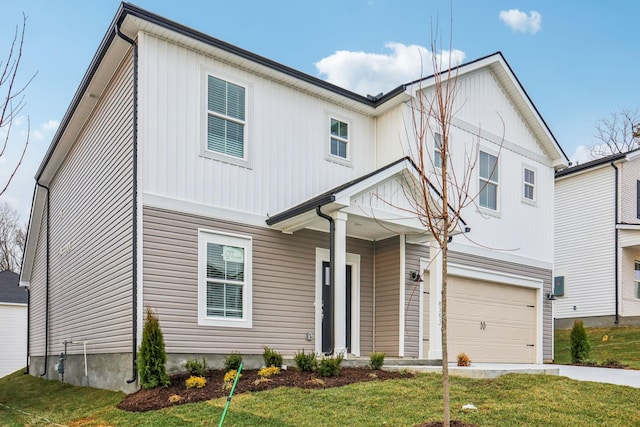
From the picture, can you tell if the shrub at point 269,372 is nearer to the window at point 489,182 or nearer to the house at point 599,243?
the window at point 489,182

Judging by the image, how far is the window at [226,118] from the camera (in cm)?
1102

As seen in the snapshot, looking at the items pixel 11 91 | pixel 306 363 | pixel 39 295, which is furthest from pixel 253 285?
pixel 39 295

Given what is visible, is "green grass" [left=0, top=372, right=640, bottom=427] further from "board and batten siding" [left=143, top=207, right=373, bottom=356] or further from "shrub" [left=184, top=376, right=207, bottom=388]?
"board and batten siding" [left=143, top=207, right=373, bottom=356]

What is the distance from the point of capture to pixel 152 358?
905 centimetres

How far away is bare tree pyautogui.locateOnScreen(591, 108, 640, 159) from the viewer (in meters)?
34.9

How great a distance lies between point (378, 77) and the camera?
26781 mm

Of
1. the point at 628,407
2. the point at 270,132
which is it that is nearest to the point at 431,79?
the point at 270,132

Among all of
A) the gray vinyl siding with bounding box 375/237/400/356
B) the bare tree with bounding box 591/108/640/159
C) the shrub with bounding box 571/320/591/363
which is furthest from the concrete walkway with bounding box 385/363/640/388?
the bare tree with bounding box 591/108/640/159

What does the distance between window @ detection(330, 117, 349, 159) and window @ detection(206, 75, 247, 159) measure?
237 centimetres

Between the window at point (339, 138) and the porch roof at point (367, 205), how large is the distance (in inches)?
75.2

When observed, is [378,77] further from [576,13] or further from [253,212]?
[253,212]

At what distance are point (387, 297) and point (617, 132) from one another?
29308 millimetres

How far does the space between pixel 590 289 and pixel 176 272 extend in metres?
17.0

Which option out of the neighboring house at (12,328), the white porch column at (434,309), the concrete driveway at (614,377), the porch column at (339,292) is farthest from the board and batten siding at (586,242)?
the neighboring house at (12,328)
